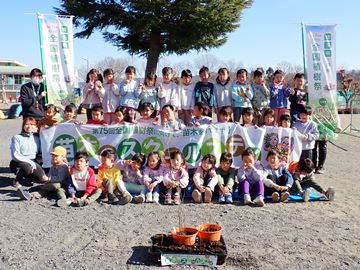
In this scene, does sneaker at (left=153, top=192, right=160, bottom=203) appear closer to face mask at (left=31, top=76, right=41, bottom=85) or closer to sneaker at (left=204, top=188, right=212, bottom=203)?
sneaker at (left=204, top=188, right=212, bottom=203)

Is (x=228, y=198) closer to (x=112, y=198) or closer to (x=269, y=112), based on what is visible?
(x=112, y=198)

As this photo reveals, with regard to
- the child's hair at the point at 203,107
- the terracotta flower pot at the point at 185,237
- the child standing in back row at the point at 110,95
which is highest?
the child standing in back row at the point at 110,95

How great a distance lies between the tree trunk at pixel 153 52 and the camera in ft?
71.9

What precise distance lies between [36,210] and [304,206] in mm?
3531

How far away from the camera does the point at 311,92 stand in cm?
782

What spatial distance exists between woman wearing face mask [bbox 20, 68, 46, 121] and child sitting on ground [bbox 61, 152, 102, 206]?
1997 millimetres

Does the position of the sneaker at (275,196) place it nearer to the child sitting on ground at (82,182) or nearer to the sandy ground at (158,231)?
the sandy ground at (158,231)

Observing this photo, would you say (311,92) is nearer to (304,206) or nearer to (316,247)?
(304,206)

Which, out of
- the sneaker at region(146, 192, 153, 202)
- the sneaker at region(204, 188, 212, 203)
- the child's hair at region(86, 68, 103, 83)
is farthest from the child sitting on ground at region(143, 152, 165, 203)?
the child's hair at region(86, 68, 103, 83)

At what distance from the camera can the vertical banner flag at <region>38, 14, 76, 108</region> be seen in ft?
25.4

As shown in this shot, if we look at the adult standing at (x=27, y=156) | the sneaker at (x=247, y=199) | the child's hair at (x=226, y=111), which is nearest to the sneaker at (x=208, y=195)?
the sneaker at (x=247, y=199)

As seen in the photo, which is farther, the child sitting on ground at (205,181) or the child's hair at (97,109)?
the child's hair at (97,109)

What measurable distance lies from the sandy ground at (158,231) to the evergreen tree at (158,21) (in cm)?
1587

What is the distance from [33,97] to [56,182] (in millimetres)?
2256
